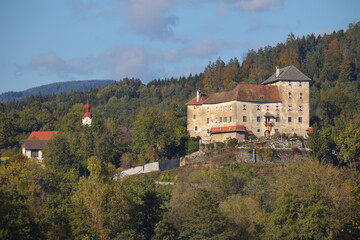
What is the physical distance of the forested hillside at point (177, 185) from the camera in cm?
4947

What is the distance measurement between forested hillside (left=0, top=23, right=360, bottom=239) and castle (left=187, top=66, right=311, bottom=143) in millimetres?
3316

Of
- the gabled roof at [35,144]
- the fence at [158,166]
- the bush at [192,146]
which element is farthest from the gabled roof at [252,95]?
the gabled roof at [35,144]

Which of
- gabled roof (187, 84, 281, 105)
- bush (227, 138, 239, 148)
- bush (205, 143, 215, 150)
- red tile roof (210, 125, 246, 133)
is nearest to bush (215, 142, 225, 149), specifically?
bush (205, 143, 215, 150)

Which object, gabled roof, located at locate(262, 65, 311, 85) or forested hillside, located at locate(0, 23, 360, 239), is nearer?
forested hillside, located at locate(0, 23, 360, 239)

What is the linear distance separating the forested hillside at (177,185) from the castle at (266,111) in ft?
10.9

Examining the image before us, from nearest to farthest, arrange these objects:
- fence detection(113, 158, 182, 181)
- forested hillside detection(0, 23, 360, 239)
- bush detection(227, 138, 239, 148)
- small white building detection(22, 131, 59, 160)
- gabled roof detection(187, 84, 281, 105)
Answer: forested hillside detection(0, 23, 360, 239) → bush detection(227, 138, 239, 148) → fence detection(113, 158, 182, 181) → gabled roof detection(187, 84, 281, 105) → small white building detection(22, 131, 59, 160)

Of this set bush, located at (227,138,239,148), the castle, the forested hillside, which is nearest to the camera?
the forested hillside

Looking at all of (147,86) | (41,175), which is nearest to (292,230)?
(41,175)

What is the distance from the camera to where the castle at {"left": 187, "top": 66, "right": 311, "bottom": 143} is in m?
78.1

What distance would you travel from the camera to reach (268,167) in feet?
235

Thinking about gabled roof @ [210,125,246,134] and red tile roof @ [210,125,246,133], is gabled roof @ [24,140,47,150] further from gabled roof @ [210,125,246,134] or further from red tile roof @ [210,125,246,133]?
red tile roof @ [210,125,246,133]

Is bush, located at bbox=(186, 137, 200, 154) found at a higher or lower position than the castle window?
higher

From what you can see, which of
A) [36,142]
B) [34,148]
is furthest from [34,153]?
[36,142]

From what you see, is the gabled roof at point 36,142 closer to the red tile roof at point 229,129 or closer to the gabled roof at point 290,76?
the red tile roof at point 229,129
